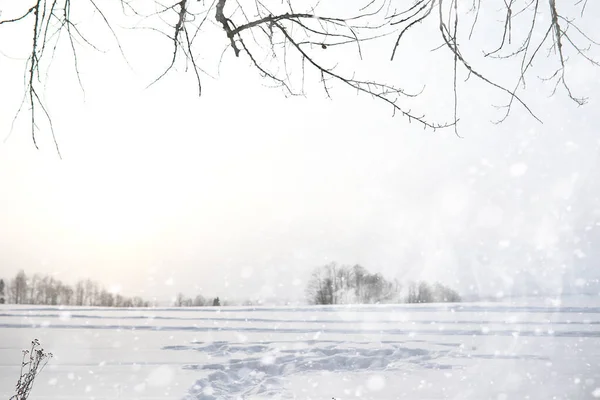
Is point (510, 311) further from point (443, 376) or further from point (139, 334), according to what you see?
point (139, 334)

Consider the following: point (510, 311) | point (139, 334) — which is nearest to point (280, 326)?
point (139, 334)

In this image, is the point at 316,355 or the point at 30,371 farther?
the point at 316,355

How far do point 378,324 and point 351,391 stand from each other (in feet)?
17.6

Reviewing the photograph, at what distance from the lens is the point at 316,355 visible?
9922mm

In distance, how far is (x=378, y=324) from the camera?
516 inches

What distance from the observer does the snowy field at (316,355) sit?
7719mm

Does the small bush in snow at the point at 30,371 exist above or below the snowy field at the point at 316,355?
above

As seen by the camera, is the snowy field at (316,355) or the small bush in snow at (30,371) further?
the snowy field at (316,355)

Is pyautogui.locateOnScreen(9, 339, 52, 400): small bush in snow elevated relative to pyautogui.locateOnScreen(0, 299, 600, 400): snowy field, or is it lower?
elevated

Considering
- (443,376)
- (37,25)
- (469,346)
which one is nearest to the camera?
(37,25)

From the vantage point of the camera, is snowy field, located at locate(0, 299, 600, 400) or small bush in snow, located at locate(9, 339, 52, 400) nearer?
small bush in snow, located at locate(9, 339, 52, 400)

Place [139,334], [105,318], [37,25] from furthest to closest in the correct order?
[105,318] → [139,334] → [37,25]

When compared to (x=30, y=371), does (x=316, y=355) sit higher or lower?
lower

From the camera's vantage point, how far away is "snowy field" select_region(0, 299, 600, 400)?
772 centimetres
